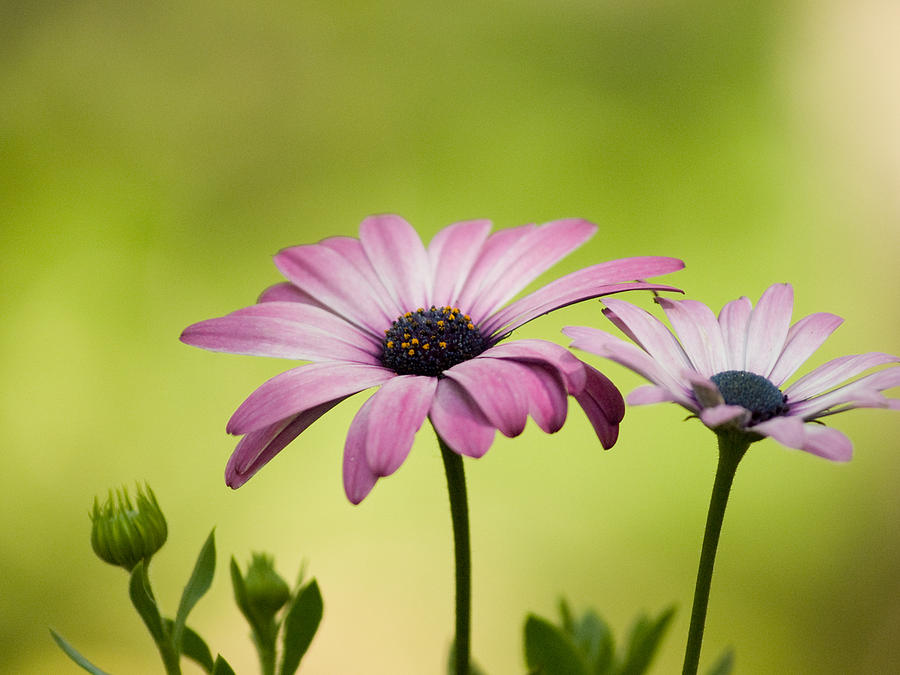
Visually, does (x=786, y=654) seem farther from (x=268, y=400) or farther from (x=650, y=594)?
(x=268, y=400)

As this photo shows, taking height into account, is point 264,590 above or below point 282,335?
below

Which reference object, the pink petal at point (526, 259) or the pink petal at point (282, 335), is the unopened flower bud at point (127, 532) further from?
the pink petal at point (526, 259)

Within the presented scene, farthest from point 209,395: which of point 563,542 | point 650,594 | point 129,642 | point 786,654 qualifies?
point 786,654

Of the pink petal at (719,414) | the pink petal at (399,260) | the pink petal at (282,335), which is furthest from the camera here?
the pink petal at (399,260)

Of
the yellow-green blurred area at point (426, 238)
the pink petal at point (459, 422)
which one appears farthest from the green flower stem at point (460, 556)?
the yellow-green blurred area at point (426, 238)

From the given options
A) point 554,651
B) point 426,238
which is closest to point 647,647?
point 554,651

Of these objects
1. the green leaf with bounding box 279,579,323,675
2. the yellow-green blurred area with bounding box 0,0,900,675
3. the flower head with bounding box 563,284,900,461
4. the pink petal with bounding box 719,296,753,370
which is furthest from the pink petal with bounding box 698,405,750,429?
the yellow-green blurred area with bounding box 0,0,900,675

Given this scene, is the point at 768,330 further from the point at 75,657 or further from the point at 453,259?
the point at 75,657
